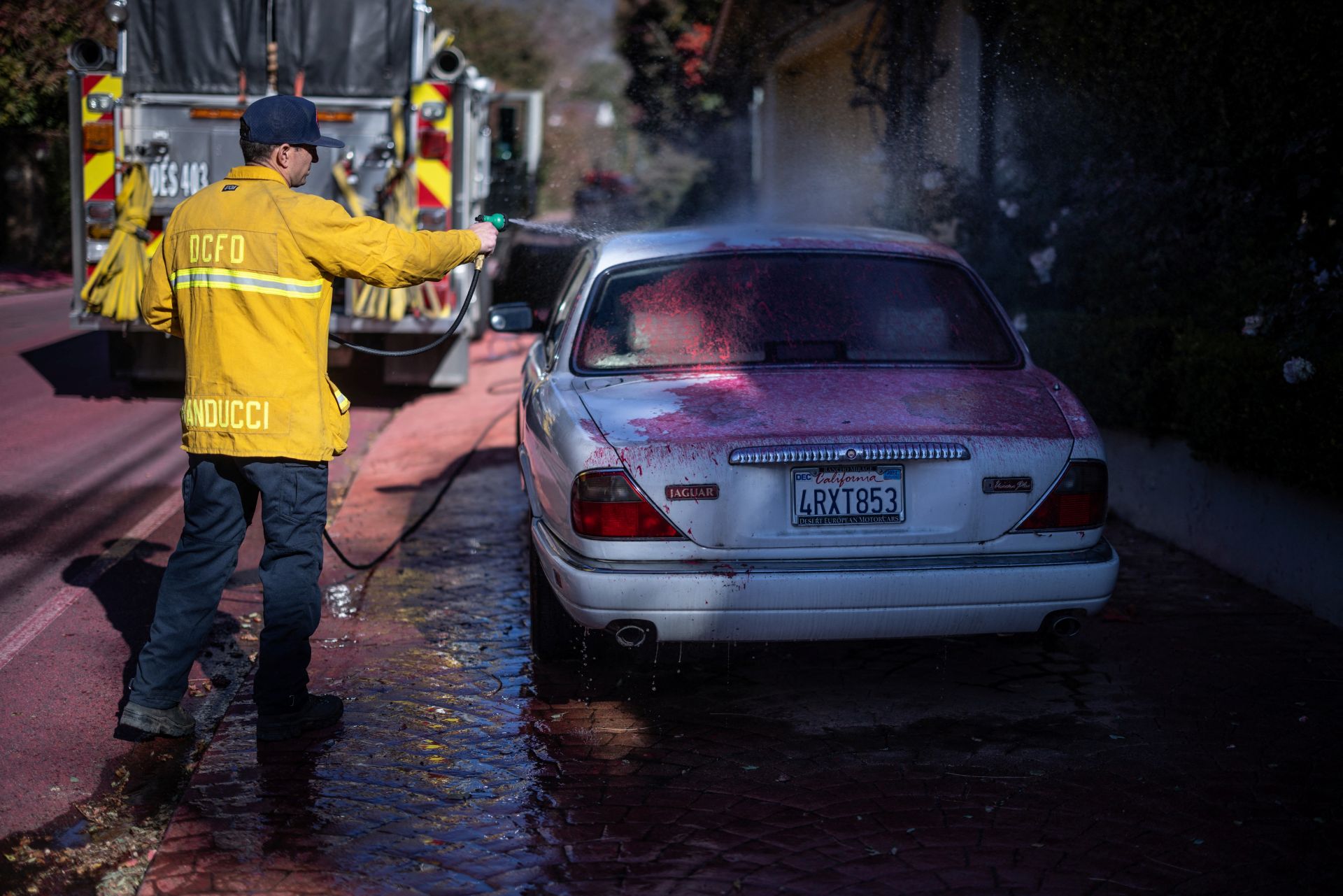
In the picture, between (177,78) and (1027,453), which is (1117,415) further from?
(177,78)

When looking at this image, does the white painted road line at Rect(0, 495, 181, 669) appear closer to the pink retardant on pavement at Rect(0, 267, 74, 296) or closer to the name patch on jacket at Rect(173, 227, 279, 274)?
the name patch on jacket at Rect(173, 227, 279, 274)

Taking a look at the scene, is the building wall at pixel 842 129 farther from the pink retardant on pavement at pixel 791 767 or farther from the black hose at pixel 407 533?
the pink retardant on pavement at pixel 791 767

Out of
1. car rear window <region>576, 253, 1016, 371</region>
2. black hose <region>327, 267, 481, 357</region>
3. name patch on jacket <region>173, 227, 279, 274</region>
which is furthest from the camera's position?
car rear window <region>576, 253, 1016, 371</region>

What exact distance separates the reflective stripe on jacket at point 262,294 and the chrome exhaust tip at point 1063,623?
225 centimetres

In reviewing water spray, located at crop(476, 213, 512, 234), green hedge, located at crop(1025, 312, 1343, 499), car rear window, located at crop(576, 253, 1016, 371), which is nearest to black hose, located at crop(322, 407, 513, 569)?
water spray, located at crop(476, 213, 512, 234)

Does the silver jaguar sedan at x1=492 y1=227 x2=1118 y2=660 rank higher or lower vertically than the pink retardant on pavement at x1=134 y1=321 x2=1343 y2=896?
higher

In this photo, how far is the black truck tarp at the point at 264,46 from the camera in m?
10.9

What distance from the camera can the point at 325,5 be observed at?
1103 cm

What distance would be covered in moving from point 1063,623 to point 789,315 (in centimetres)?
151

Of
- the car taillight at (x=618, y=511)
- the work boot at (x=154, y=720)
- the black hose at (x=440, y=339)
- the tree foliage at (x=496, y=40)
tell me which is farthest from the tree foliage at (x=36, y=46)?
the tree foliage at (x=496, y=40)

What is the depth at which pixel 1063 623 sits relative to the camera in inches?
181

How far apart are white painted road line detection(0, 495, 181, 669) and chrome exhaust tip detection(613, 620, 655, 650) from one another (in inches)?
94.4

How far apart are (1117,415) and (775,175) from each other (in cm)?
1509

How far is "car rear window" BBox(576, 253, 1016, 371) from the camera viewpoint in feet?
17.0
